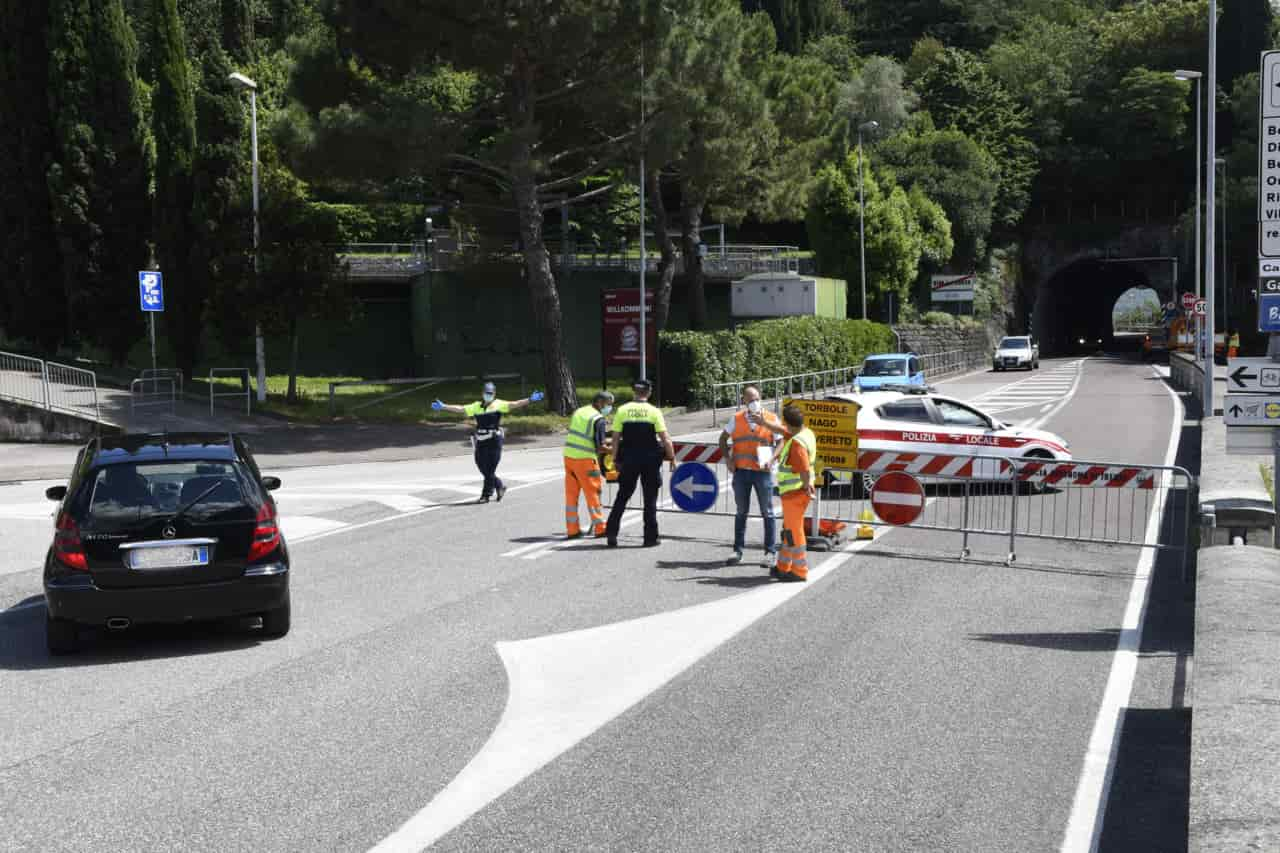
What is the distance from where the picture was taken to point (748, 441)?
1332 centimetres

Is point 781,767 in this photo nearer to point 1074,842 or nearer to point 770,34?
point 1074,842

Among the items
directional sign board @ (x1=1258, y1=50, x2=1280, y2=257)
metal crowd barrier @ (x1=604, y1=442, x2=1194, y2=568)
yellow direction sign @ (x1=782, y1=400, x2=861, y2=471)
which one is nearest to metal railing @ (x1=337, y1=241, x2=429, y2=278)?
metal crowd barrier @ (x1=604, y1=442, x2=1194, y2=568)

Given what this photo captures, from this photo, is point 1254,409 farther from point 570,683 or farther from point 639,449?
point 570,683

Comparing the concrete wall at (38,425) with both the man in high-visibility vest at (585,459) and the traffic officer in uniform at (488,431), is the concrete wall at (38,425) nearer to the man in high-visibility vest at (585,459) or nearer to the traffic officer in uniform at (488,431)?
the traffic officer in uniform at (488,431)

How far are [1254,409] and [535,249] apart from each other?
83.1ft

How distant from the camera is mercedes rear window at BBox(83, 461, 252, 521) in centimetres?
962

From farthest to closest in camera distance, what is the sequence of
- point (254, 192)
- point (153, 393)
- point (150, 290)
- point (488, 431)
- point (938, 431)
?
1. point (254, 192)
2. point (153, 393)
3. point (150, 290)
4. point (938, 431)
5. point (488, 431)

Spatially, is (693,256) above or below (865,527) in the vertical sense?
above

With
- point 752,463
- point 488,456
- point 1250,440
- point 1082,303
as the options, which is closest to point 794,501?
point 752,463

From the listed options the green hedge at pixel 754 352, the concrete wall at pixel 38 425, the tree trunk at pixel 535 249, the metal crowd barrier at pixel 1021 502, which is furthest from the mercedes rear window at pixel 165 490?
the green hedge at pixel 754 352

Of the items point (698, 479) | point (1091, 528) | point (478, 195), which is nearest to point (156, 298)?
point (478, 195)

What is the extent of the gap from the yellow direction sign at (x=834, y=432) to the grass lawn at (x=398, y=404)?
1676 cm

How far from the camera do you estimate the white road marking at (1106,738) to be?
6121 millimetres

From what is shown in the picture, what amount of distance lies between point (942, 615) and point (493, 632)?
3.67 metres
